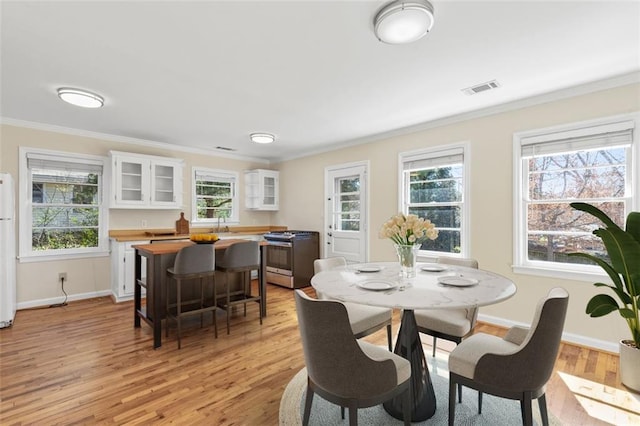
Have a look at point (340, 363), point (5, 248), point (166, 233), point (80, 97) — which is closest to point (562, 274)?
point (340, 363)

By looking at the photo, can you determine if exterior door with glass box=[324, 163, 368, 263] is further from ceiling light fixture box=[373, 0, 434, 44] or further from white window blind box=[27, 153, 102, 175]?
white window blind box=[27, 153, 102, 175]

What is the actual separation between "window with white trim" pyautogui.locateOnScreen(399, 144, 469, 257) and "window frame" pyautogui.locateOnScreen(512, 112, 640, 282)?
546 mm

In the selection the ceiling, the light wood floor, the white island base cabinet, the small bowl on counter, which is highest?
the ceiling

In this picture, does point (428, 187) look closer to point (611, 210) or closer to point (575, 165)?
point (575, 165)

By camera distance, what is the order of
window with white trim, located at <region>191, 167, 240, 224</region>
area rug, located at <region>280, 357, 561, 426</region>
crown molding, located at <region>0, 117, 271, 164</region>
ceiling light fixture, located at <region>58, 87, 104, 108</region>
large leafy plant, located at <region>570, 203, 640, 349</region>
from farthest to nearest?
1. window with white trim, located at <region>191, 167, 240, 224</region>
2. crown molding, located at <region>0, 117, 271, 164</region>
3. ceiling light fixture, located at <region>58, 87, 104, 108</region>
4. large leafy plant, located at <region>570, 203, 640, 349</region>
5. area rug, located at <region>280, 357, 561, 426</region>

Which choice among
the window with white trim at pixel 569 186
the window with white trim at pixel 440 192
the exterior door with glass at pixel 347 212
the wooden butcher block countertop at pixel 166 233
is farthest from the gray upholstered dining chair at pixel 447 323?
the wooden butcher block countertop at pixel 166 233

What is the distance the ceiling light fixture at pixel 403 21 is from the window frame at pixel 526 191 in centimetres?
207

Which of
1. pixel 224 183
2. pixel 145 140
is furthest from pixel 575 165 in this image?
pixel 145 140

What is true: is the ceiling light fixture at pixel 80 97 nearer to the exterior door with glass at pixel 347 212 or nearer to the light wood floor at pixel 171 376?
the light wood floor at pixel 171 376

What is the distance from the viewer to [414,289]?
1.78 metres

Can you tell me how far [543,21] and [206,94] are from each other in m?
2.89

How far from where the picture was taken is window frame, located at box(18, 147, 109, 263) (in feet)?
13.1

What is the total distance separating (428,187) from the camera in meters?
4.19

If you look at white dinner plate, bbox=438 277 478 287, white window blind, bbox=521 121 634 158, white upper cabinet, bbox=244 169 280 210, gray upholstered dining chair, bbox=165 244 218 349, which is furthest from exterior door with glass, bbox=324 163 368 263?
white dinner plate, bbox=438 277 478 287
